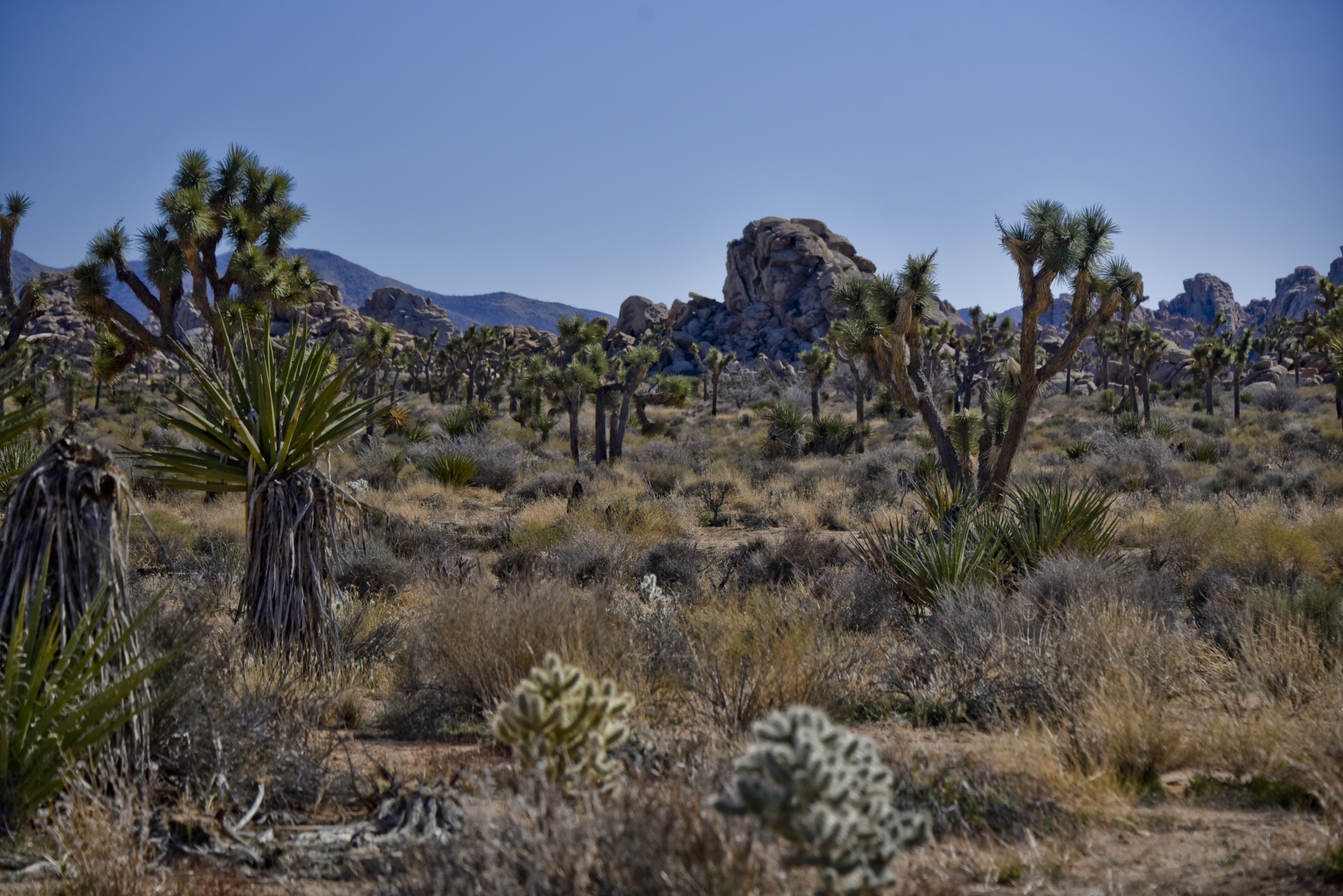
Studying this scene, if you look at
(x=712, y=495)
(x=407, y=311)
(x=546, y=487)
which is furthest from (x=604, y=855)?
(x=407, y=311)

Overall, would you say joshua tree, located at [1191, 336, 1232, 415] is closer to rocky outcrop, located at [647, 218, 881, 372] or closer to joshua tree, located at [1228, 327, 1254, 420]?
joshua tree, located at [1228, 327, 1254, 420]

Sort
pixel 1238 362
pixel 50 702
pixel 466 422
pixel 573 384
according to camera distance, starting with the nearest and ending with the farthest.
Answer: pixel 50 702 < pixel 573 384 < pixel 466 422 < pixel 1238 362

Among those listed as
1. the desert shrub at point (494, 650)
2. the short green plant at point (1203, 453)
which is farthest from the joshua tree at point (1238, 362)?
the desert shrub at point (494, 650)

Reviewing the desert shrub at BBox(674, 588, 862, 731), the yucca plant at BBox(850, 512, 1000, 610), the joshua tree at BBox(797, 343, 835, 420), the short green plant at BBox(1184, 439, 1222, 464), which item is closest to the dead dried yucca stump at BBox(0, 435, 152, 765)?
the desert shrub at BBox(674, 588, 862, 731)

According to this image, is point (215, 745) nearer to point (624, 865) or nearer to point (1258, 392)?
point (624, 865)

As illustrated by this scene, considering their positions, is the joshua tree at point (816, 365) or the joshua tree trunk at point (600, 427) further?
the joshua tree at point (816, 365)

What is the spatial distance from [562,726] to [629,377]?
2579 centimetres

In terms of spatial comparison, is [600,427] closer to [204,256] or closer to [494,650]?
[204,256]

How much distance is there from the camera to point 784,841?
2.78m

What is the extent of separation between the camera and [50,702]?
3.64 metres

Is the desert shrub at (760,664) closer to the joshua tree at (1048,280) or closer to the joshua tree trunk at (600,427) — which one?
the joshua tree at (1048,280)

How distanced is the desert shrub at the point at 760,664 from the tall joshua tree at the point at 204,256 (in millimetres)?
14622

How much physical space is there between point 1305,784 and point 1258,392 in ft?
172

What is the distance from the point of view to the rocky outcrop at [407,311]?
132m
